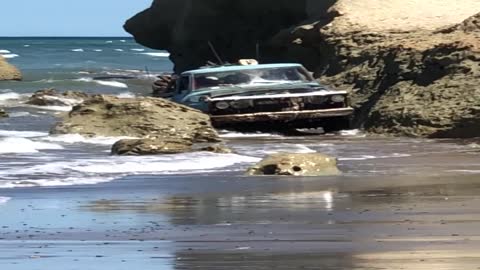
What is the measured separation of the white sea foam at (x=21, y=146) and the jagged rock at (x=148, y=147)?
142 centimetres

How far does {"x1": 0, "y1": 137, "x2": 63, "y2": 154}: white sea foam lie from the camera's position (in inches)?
629

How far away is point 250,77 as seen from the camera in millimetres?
20281

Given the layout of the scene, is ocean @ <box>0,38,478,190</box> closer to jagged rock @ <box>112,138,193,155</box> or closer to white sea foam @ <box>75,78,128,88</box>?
jagged rock @ <box>112,138,193,155</box>

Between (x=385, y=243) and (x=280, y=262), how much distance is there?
3.14ft

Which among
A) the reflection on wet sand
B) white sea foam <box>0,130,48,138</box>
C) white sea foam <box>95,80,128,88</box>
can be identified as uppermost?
the reflection on wet sand

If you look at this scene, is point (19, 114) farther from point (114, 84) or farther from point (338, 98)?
point (114, 84)

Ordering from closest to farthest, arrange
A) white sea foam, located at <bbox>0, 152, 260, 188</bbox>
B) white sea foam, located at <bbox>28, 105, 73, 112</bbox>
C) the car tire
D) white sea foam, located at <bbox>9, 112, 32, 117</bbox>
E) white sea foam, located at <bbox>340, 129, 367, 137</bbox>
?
1. white sea foam, located at <bbox>0, 152, 260, 188</bbox>
2. white sea foam, located at <bbox>340, 129, 367, 137</bbox>
3. the car tire
4. white sea foam, located at <bbox>9, 112, 32, 117</bbox>
5. white sea foam, located at <bbox>28, 105, 73, 112</bbox>

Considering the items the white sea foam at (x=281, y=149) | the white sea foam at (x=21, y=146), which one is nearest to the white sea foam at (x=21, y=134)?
the white sea foam at (x=21, y=146)

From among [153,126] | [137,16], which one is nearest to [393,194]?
[153,126]

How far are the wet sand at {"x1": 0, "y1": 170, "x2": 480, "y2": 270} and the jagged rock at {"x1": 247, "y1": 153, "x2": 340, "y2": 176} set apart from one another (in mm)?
391

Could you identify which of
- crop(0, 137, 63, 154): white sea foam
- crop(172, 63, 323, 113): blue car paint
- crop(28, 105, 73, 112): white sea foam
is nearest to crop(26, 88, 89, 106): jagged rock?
crop(28, 105, 73, 112): white sea foam

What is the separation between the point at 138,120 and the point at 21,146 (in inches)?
96.7

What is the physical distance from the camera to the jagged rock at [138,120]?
57.5ft

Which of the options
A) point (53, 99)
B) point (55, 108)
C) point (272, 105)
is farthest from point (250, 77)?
point (53, 99)
